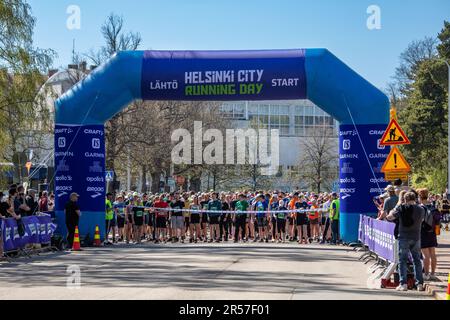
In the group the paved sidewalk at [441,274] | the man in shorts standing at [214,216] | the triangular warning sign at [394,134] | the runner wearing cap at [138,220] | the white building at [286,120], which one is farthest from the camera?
the white building at [286,120]

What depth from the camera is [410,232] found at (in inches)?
544

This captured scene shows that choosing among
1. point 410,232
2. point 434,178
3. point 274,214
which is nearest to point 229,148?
point 434,178

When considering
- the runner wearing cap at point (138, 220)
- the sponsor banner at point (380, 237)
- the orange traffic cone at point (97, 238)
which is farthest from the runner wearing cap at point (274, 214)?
the sponsor banner at point (380, 237)

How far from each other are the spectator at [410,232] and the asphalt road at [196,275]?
51cm

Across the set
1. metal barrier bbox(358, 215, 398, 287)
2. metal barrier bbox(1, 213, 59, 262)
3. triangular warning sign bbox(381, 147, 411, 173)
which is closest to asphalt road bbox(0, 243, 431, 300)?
metal barrier bbox(358, 215, 398, 287)

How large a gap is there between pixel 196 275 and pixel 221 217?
499 inches

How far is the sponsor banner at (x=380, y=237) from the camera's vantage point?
1520cm

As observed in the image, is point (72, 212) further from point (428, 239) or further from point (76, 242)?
point (428, 239)

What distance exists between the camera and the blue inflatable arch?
2308 cm

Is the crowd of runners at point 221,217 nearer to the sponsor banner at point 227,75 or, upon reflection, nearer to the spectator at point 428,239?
the sponsor banner at point 227,75
